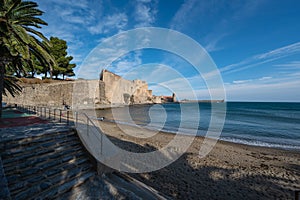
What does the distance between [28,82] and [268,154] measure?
40732 millimetres

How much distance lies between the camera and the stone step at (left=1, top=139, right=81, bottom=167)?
3324 millimetres

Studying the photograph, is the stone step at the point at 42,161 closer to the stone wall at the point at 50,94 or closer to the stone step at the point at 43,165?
the stone step at the point at 43,165

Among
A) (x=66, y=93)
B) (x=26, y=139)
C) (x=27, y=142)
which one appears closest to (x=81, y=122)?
(x=26, y=139)

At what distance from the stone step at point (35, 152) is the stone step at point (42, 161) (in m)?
0.08

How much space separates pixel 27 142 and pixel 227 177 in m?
7.00

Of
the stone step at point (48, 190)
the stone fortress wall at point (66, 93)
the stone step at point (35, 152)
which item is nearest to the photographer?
the stone step at point (48, 190)

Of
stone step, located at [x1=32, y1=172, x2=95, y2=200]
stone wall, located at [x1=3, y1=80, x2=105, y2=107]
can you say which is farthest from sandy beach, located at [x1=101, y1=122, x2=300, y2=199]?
stone wall, located at [x1=3, y1=80, x2=105, y2=107]

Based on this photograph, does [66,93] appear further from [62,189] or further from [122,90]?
[62,189]

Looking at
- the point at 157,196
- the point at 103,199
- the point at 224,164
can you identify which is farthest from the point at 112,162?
the point at 224,164

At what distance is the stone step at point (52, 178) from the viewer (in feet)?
9.24

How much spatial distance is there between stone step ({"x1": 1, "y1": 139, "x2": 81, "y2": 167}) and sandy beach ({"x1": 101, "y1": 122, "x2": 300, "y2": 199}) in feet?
8.32

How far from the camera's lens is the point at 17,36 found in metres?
5.81

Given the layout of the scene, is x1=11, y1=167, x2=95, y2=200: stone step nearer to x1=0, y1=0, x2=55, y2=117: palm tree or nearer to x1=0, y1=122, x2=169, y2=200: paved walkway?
x1=0, y1=122, x2=169, y2=200: paved walkway

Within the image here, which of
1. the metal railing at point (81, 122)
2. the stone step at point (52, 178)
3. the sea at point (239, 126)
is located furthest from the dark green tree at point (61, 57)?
the stone step at point (52, 178)
